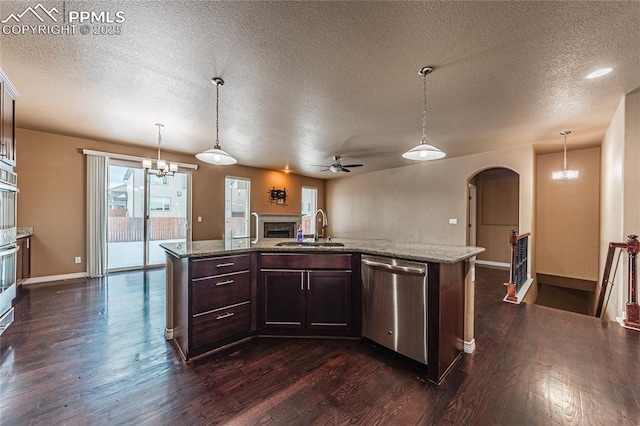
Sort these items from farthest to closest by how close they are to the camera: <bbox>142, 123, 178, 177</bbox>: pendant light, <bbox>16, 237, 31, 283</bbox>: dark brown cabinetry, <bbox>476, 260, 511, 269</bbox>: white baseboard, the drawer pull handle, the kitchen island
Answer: <bbox>476, 260, 511, 269</bbox>: white baseboard, <bbox>142, 123, 178, 177</bbox>: pendant light, <bbox>16, 237, 31, 283</bbox>: dark brown cabinetry, the drawer pull handle, the kitchen island

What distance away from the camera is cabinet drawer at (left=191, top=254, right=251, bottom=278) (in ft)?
7.18

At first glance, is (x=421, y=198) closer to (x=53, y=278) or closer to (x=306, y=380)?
(x=306, y=380)

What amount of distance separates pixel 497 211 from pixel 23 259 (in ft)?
31.2

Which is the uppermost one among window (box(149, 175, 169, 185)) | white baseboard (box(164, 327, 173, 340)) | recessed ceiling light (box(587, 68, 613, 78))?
recessed ceiling light (box(587, 68, 613, 78))

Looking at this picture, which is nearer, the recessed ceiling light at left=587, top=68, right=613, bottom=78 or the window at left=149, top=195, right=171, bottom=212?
the recessed ceiling light at left=587, top=68, right=613, bottom=78

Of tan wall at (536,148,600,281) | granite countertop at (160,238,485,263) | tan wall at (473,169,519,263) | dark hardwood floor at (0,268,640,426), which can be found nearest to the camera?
dark hardwood floor at (0,268,640,426)

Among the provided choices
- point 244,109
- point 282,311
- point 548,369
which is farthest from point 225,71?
point 548,369

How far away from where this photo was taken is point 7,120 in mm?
2607

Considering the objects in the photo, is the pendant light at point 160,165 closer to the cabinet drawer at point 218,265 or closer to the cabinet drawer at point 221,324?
the cabinet drawer at point 218,265

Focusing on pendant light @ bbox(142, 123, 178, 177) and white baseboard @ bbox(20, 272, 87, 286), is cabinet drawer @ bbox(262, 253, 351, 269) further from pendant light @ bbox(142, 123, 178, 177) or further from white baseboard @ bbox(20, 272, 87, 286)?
white baseboard @ bbox(20, 272, 87, 286)

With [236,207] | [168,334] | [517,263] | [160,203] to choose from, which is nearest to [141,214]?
[160,203]

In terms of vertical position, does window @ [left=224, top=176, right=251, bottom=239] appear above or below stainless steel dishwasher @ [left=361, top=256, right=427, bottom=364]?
above

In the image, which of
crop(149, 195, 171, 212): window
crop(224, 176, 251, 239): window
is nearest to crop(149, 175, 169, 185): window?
crop(149, 195, 171, 212): window

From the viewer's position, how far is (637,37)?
1.96m
